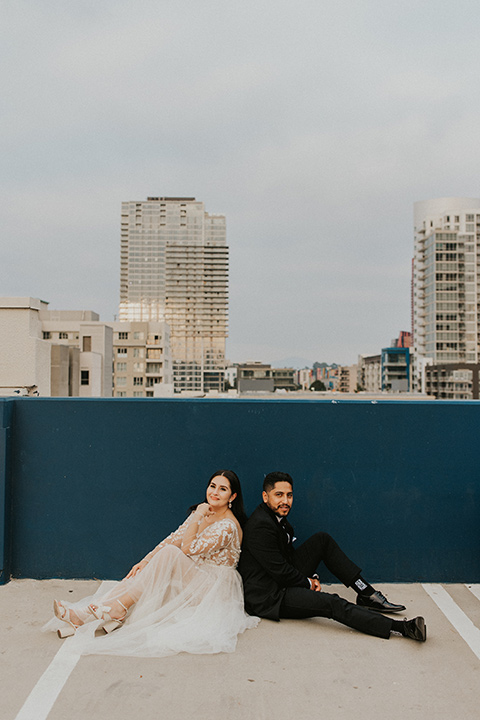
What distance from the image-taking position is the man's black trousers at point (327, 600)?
9.77 ft

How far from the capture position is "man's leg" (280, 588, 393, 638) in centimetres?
296

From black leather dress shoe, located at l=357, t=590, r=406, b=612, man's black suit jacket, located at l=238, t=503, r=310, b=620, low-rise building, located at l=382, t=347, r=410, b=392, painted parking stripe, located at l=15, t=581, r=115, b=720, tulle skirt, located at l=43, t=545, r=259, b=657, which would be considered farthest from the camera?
low-rise building, located at l=382, t=347, r=410, b=392

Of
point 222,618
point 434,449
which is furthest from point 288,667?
point 434,449

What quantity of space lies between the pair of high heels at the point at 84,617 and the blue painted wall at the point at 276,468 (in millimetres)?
866

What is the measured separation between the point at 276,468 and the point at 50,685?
199 cm

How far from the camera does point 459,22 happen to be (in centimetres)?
1291

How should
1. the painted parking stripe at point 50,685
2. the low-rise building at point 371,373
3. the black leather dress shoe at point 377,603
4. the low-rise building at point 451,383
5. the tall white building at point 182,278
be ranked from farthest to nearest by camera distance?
1. the tall white building at point 182,278
2. the low-rise building at point 371,373
3. the low-rise building at point 451,383
4. the black leather dress shoe at point 377,603
5. the painted parking stripe at point 50,685

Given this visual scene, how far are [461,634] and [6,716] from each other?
255cm

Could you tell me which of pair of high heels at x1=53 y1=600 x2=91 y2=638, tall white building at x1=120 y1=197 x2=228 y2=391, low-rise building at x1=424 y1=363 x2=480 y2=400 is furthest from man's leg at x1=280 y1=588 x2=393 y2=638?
tall white building at x1=120 y1=197 x2=228 y2=391

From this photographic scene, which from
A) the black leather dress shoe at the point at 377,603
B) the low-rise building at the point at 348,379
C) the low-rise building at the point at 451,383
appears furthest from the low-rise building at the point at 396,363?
the black leather dress shoe at the point at 377,603

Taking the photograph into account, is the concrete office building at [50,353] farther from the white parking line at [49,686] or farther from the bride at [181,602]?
the white parking line at [49,686]

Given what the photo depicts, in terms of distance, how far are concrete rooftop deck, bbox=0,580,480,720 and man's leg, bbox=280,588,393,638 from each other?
0.06 metres

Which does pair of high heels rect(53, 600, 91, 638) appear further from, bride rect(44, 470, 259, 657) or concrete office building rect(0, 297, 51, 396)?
concrete office building rect(0, 297, 51, 396)

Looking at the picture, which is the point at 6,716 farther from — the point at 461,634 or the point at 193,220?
the point at 193,220
